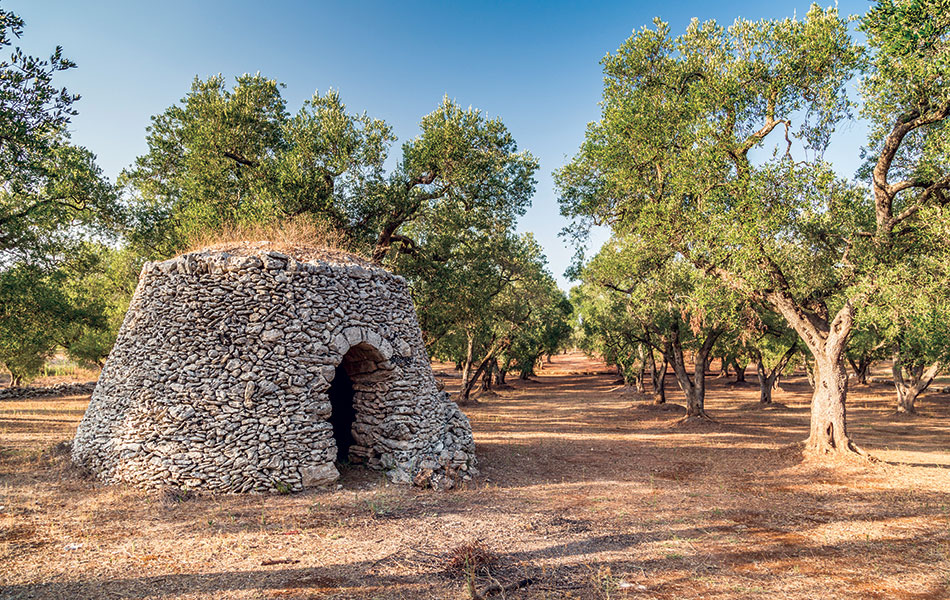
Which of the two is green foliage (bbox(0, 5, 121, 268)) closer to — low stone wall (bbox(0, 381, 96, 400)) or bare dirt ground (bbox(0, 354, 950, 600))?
bare dirt ground (bbox(0, 354, 950, 600))

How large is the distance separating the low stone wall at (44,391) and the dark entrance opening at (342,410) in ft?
81.5

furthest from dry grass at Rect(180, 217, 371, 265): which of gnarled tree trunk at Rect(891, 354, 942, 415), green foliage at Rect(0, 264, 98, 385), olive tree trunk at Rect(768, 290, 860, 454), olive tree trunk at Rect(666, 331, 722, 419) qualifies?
gnarled tree trunk at Rect(891, 354, 942, 415)

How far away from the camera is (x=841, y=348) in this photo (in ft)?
39.8

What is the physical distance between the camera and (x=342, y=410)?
12.0 metres

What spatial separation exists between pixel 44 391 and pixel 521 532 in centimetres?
3336

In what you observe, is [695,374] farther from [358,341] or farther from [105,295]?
[105,295]

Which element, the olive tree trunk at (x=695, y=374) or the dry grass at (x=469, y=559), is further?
the olive tree trunk at (x=695, y=374)

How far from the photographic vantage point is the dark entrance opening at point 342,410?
11.6 metres

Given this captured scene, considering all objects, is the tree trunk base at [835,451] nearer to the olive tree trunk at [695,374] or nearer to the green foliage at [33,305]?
the olive tree trunk at [695,374]

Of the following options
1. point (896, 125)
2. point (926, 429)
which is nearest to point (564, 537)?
point (896, 125)

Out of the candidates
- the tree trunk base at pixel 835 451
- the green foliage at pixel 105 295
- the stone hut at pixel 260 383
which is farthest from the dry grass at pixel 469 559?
the green foliage at pixel 105 295

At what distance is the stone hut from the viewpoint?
8883 mm

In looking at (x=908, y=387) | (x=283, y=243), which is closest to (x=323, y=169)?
(x=283, y=243)

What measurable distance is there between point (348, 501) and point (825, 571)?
7.33 m
